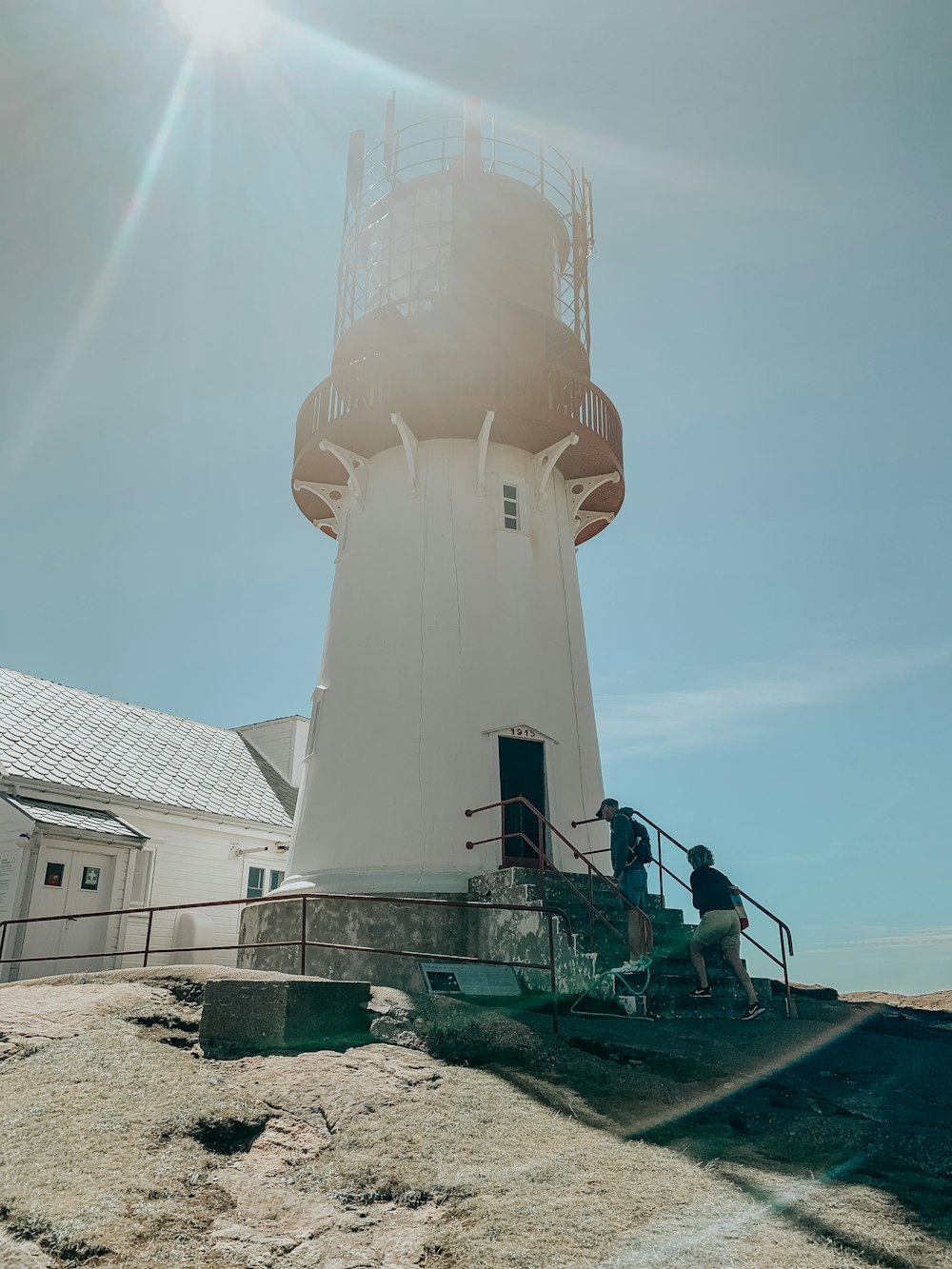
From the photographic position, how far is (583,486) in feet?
56.4

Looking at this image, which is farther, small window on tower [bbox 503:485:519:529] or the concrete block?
small window on tower [bbox 503:485:519:529]

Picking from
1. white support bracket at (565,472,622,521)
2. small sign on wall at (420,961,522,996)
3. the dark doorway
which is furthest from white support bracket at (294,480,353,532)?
small sign on wall at (420,961,522,996)

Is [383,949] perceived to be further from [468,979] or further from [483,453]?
[483,453]

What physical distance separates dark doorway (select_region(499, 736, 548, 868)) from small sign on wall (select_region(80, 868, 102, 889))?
8325 mm

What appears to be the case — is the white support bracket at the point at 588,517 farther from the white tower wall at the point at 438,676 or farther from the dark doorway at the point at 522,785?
the dark doorway at the point at 522,785

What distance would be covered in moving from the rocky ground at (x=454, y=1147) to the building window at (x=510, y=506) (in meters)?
8.69

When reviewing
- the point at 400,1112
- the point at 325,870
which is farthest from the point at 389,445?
the point at 400,1112

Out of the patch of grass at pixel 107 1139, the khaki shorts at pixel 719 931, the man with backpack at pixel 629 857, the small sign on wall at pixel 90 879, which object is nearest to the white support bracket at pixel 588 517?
the man with backpack at pixel 629 857

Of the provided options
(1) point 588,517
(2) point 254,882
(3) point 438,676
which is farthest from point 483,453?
(2) point 254,882

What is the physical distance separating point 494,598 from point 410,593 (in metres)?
1.29

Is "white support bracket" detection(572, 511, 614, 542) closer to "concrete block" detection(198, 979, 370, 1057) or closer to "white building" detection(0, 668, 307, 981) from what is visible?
"white building" detection(0, 668, 307, 981)

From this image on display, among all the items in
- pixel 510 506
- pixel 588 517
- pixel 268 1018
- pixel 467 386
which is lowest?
pixel 268 1018

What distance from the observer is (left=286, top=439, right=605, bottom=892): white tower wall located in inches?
545

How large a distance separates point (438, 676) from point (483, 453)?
12.1 feet
